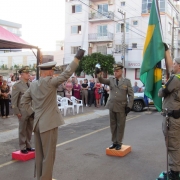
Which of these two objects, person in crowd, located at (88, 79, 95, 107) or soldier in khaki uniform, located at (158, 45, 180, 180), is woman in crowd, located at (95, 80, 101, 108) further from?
soldier in khaki uniform, located at (158, 45, 180, 180)

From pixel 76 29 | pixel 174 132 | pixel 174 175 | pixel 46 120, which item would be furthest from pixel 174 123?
pixel 76 29

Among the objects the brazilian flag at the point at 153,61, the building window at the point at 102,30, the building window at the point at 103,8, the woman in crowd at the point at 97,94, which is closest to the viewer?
the brazilian flag at the point at 153,61

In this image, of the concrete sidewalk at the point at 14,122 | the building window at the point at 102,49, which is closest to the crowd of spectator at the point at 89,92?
the concrete sidewalk at the point at 14,122

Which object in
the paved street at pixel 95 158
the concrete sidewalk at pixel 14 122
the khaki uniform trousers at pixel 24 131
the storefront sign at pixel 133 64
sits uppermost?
the storefront sign at pixel 133 64

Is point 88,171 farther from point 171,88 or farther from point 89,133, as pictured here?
point 89,133

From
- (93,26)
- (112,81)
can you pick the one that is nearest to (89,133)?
(112,81)

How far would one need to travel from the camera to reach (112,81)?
686 centimetres

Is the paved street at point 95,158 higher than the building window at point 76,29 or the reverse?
the reverse

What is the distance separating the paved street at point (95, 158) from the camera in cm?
528

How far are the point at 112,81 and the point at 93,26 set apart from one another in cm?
3609

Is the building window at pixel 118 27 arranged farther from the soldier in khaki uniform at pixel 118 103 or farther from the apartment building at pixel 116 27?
the soldier in khaki uniform at pixel 118 103

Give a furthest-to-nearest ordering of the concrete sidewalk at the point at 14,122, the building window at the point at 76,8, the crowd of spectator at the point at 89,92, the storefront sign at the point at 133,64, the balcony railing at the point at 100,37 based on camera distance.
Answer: the building window at the point at 76,8
the balcony railing at the point at 100,37
the storefront sign at the point at 133,64
the crowd of spectator at the point at 89,92
the concrete sidewalk at the point at 14,122

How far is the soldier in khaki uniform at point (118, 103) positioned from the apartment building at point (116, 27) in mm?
29391

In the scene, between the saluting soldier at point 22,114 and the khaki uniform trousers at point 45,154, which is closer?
the khaki uniform trousers at point 45,154
